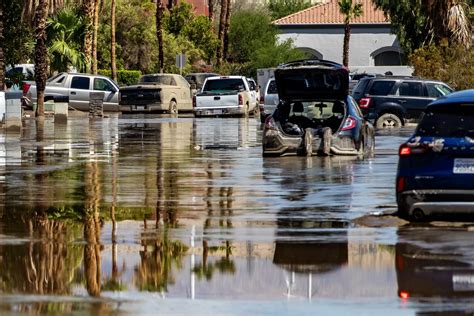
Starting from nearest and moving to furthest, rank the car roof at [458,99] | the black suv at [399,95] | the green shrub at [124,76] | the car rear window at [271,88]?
1. the car roof at [458,99]
2. the black suv at [399,95]
3. the car rear window at [271,88]
4. the green shrub at [124,76]

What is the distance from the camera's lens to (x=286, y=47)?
3378 inches

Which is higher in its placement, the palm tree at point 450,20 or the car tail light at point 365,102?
the palm tree at point 450,20

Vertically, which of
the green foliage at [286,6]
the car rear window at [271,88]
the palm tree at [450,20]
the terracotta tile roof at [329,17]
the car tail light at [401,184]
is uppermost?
the green foliage at [286,6]

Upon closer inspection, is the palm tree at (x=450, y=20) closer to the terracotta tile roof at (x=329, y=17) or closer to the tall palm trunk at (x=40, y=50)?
the tall palm trunk at (x=40, y=50)

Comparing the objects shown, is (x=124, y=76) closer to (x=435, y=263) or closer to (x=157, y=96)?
(x=157, y=96)

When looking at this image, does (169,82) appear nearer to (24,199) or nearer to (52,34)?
(52,34)

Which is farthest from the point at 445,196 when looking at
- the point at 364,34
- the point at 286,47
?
the point at 364,34

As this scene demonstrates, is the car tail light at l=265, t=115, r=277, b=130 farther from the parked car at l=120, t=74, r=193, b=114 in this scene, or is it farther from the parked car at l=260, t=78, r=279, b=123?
the parked car at l=120, t=74, r=193, b=114

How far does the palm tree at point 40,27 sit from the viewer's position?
46.1 m

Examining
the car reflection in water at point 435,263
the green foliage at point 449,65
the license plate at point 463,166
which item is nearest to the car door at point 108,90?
the green foliage at point 449,65

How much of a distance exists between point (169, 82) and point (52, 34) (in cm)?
533

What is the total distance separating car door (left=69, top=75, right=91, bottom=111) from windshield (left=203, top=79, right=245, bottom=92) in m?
5.16

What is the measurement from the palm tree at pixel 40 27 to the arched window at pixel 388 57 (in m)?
48.1

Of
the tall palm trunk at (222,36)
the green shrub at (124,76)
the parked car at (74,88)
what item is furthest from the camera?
the tall palm trunk at (222,36)
